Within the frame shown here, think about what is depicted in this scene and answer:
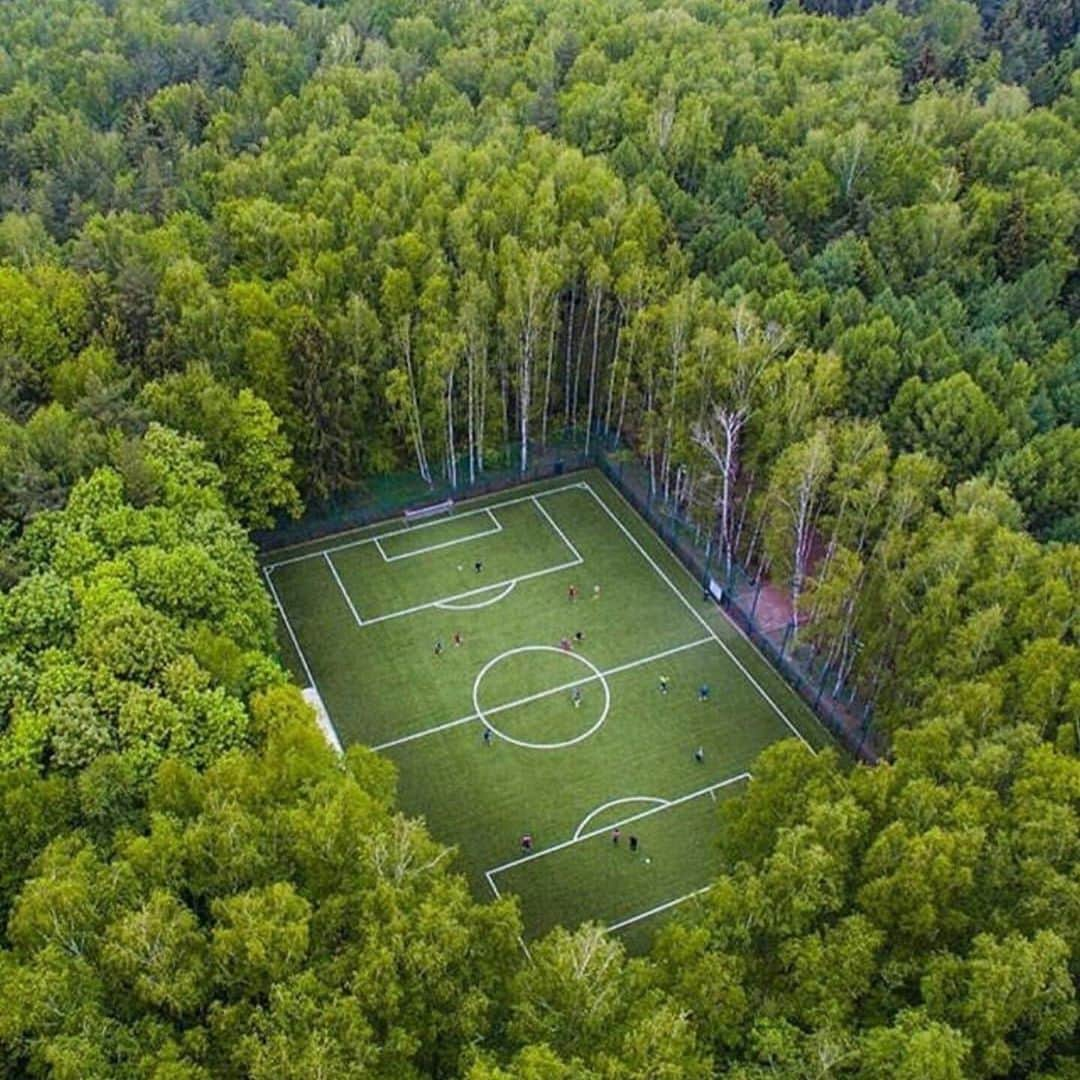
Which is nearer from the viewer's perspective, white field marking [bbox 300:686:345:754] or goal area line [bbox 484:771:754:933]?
goal area line [bbox 484:771:754:933]

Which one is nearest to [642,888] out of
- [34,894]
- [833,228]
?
[34,894]

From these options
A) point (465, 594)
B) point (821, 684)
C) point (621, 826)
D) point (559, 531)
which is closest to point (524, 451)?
point (559, 531)

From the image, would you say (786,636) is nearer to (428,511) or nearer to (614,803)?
(614,803)

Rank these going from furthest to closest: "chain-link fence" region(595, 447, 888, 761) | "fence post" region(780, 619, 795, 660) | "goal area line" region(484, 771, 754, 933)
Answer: "fence post" region(780, 619, 795, 660), "chain-link fence" region(595, 447, 888, 761), "goal area line" region(484, 771, 754, 933)

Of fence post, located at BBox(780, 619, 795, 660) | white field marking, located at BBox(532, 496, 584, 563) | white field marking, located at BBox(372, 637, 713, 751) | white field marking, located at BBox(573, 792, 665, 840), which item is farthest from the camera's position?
white field marking, located at BBox(532, 496, 584, 563)

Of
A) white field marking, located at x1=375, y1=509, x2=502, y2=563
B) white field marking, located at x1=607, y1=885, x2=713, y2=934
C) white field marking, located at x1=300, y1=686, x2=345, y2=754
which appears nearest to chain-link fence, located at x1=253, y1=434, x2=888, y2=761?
white field marking, located at x1=375, y1=509, x2=502, y2=563

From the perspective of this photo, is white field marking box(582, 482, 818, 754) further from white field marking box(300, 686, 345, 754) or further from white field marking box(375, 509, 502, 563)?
white field marking box(300, 686, 345, 754)

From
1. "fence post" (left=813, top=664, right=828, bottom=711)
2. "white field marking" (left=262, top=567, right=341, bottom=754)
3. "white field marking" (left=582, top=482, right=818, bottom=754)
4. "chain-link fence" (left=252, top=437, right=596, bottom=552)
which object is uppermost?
"fence post" (left=813, top=664, right=828, bottom=711)
